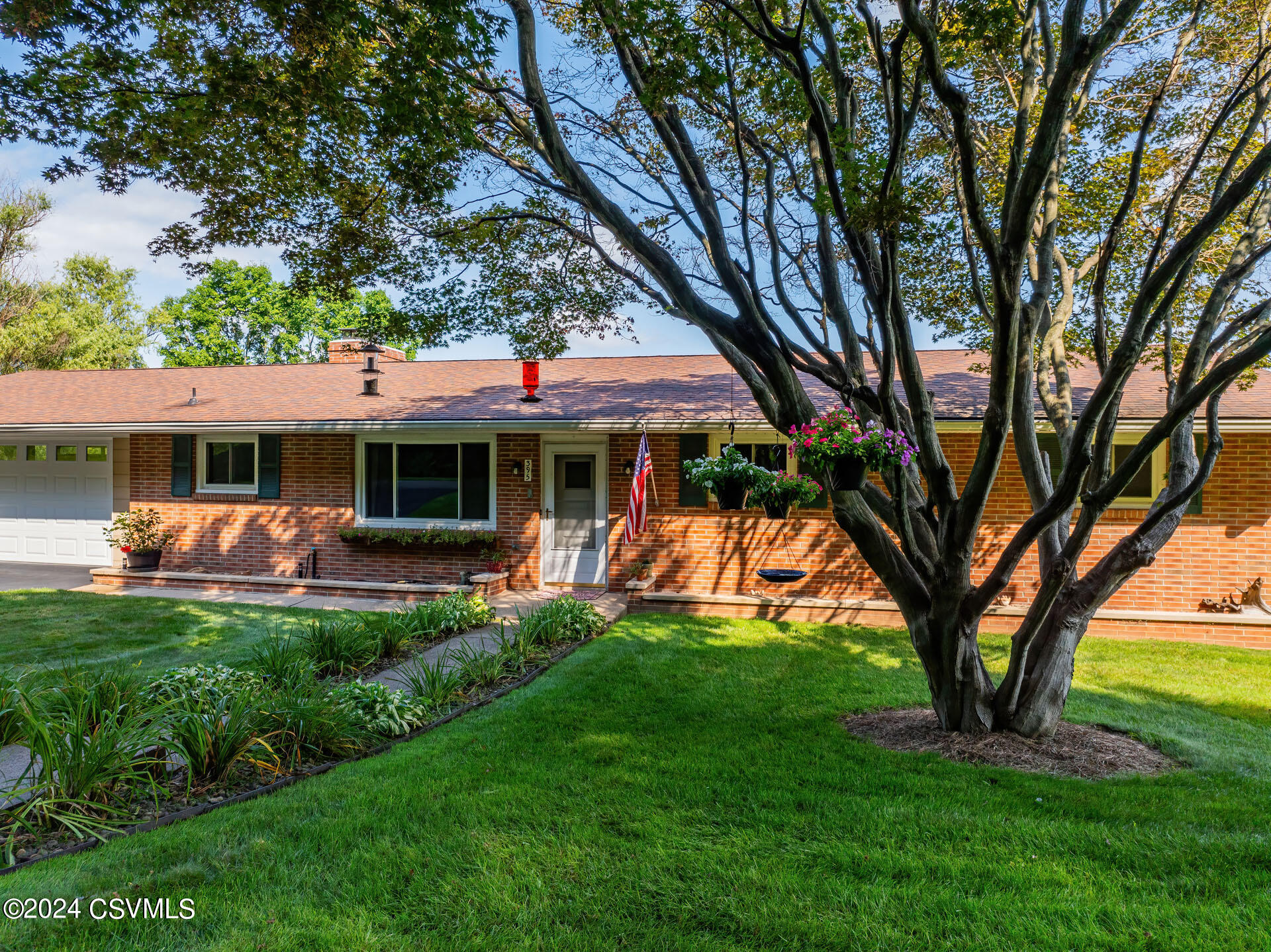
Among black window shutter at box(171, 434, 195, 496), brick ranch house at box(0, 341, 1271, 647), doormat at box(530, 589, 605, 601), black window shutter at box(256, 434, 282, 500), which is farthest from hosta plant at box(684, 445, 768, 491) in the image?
black window shutter at box(171, 434, 195, 496)

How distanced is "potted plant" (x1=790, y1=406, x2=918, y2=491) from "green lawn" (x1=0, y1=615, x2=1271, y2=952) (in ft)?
5.93

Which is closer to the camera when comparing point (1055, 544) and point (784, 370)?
point (784, 370)

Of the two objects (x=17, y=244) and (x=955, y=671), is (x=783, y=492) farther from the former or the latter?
(x=17, y=244)

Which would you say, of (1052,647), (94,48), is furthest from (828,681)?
(94,48)

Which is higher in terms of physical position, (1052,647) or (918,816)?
→ (1052,647)

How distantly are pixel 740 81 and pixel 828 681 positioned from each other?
5.26 meters

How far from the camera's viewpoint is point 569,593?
10.2 metres

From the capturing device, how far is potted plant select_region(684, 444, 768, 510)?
4992 millimetres

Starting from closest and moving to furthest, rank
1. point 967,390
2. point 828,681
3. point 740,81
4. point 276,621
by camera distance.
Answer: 1. point 740,81
2. point 828,681
3. point 276,621
4. point 967,390

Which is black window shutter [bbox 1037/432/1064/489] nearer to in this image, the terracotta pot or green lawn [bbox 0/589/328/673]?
green lawn [bbox 0/589/328/673]

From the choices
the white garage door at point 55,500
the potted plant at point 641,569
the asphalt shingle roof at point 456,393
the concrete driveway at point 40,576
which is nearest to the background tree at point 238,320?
the asphalt shingle roof at point 456,393

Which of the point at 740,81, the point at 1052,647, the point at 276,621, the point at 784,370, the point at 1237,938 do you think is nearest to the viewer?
the point at 1237,938

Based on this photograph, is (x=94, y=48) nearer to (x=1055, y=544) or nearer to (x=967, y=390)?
(x=1055, y=544)

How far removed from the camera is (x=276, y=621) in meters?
8.37
